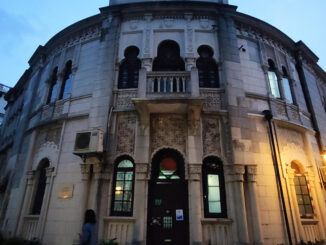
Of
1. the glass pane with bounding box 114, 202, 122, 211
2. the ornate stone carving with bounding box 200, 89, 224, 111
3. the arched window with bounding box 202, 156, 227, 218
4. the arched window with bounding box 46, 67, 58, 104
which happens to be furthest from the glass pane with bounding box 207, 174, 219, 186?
the arched window with bounding box 46, 67, 58, 104

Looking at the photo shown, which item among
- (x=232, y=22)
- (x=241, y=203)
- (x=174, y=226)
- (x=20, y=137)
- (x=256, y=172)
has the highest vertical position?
(x=232, y=22)

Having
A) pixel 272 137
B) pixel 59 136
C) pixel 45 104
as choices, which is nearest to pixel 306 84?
pixel 272 137

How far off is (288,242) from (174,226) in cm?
406

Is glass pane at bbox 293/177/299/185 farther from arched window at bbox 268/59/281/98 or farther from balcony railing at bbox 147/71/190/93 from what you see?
balcony railing at bbox 147/71/190/93

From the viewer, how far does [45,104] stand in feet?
37.1

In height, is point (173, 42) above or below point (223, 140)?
above

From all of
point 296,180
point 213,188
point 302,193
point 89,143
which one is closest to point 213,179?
point 213,188

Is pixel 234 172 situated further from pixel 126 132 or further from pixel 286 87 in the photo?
pixel 286 87

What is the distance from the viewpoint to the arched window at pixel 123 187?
775 cm

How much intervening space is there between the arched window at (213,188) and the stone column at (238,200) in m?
0.31

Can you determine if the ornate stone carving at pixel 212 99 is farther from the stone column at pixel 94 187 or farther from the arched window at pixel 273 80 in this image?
the stone column at pixel 94 187

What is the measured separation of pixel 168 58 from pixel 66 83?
5467 mm

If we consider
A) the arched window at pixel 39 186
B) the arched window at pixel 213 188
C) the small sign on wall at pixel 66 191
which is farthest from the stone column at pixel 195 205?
the arched window at pixel 39 186

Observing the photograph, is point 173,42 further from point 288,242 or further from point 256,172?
point 288,242
